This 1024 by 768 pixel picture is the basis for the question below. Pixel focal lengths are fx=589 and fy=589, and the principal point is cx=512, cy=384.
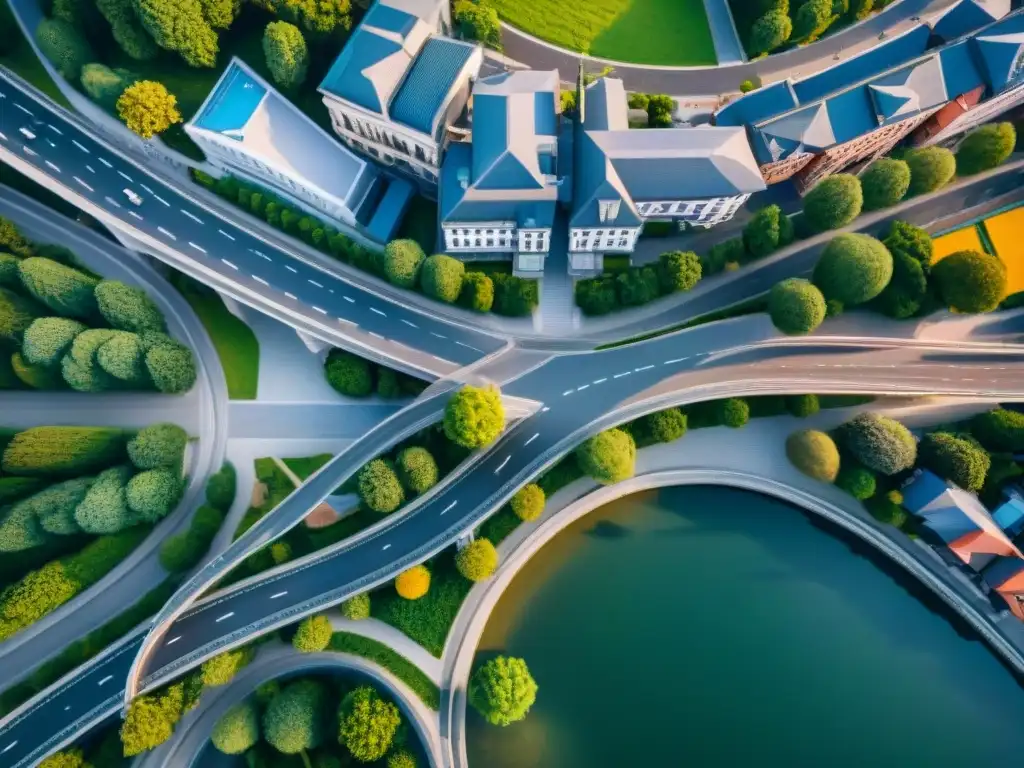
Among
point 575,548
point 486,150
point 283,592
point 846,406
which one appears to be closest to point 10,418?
point 283,592

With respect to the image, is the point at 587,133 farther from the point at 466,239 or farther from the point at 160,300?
the point at 160,300

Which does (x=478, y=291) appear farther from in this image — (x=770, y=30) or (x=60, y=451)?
(x=770, y=30)

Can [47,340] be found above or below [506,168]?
below

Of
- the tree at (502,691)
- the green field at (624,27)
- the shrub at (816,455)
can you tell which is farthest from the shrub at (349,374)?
the green field at (624,27)

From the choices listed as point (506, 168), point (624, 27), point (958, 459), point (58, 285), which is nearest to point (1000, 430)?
point (958, 459)

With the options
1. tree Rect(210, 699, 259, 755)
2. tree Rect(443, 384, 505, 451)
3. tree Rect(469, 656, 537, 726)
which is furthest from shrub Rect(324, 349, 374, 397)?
tree Rect(210, 699, 259, 755)

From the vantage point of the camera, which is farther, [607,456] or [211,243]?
[211,243]
